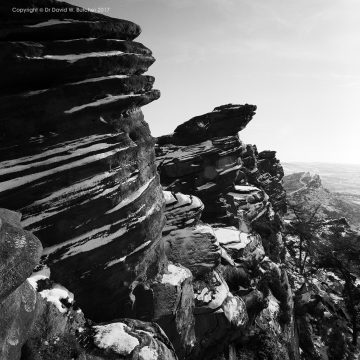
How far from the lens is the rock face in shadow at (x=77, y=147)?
14.5 metres

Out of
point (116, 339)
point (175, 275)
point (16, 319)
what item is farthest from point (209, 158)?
point (16, 319)

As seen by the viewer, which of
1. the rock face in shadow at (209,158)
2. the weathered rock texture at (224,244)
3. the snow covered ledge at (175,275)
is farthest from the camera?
the rock face in shadow at (209,158)

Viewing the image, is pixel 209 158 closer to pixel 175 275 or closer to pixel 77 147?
pixel 175 275

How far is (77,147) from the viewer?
52.1ft

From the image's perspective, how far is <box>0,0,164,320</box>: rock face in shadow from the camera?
572 inches

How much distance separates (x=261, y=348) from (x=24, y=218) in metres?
20.9

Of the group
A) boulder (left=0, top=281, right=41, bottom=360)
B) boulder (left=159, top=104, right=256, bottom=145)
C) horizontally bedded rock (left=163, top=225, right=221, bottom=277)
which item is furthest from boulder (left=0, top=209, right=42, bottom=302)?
boulder (left=159, top=104, right=256, bottom=145)

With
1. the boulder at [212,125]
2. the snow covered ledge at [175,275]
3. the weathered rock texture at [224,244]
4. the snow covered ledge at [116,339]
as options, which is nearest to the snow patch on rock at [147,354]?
the snow covered ledge at [116,339]

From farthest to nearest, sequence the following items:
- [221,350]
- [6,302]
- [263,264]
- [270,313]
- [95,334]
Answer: [263,264] < [270,313] < [221,350] < [95,334] < [6,302]

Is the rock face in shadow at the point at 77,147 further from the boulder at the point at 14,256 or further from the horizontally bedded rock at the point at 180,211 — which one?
the horizontally bedded rock at the point at 180,211

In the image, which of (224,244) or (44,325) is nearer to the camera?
(44,325)

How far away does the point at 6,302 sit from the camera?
10367mm

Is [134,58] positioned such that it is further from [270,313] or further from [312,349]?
[312,349]

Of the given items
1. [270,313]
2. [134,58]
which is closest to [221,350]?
[270,313]
